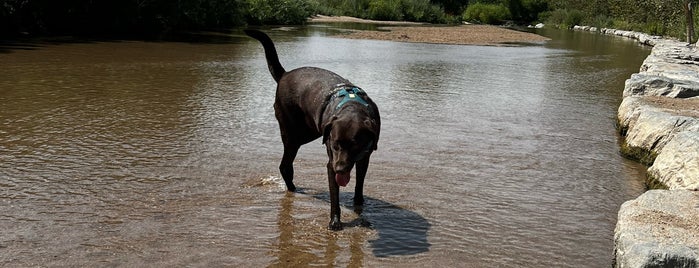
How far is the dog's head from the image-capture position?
197 inches

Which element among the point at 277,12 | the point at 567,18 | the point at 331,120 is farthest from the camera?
the point at 567,18

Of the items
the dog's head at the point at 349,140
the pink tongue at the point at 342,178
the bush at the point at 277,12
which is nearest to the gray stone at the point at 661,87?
the dog's head at the point at 349,140

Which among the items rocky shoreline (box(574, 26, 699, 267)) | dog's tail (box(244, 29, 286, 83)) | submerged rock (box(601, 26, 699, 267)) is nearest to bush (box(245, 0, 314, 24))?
rocky shoreline (box(574, 26, 699, 267))

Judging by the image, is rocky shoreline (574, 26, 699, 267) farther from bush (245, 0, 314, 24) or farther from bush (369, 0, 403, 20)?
bush (369, 0, 403, 20)

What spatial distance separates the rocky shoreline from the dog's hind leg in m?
3.02

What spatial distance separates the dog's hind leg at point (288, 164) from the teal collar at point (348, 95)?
105cm

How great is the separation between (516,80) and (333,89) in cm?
1295

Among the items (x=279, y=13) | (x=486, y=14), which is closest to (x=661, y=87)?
(x=279, y=13)

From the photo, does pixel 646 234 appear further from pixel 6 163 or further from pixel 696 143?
pixel 6 163

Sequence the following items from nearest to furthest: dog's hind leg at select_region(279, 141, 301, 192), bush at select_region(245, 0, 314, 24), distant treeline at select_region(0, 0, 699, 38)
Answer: dog's hind leg at select_region(279, 141, 301, 192) < distant treeline at select_region(0, 0, 699, 38) < bush at select_region(245, 0, 314, 24)

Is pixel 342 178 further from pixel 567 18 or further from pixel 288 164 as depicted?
pixel 567 18

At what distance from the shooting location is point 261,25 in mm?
47281

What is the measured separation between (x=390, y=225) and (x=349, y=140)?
117cm

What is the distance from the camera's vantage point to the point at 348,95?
552 cm
